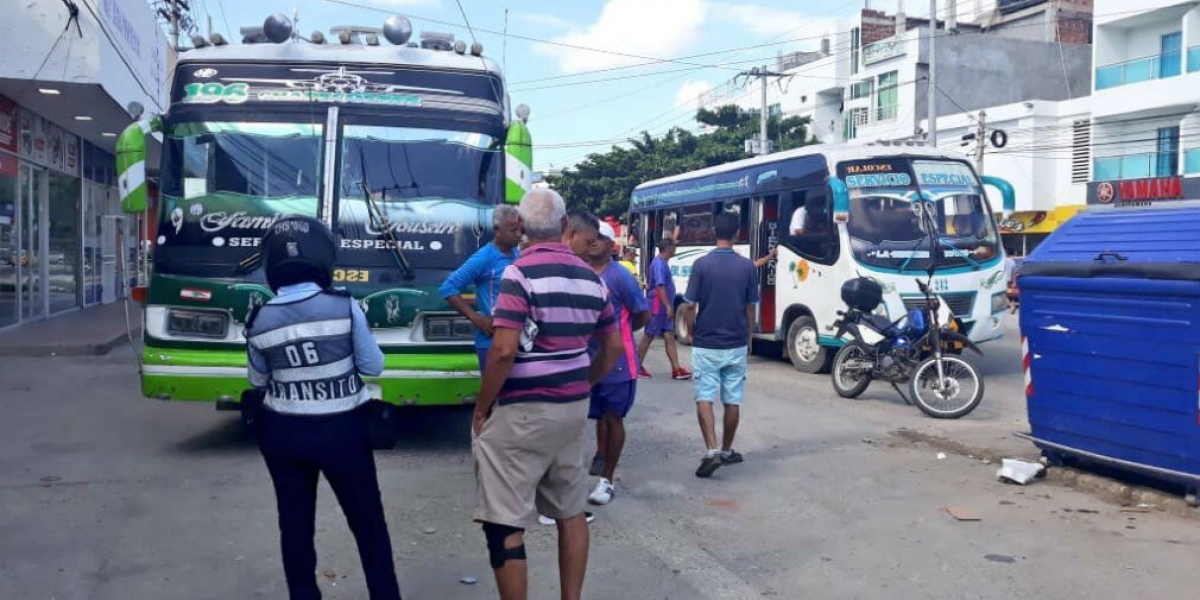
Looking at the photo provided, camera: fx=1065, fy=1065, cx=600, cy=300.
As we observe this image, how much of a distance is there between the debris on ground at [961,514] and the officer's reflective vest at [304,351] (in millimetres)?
3896

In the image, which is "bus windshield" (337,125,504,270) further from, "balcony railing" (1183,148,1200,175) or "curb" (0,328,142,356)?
"balcony railing" (1183,148,1200,175)

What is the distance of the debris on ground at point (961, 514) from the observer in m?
6.24

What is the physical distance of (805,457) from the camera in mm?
8141

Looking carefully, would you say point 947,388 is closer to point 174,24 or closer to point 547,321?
point 547,321

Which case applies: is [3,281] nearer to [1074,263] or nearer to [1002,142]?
[1074,263]

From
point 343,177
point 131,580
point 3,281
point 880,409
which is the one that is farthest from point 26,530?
point 3,281

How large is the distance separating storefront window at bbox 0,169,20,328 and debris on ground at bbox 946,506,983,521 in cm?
1501

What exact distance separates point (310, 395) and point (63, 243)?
19.2 meters

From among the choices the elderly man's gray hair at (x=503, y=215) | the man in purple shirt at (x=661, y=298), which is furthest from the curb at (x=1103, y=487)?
the elderly man's gray hair at (x=503, y=215)

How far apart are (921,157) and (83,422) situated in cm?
Answer: 968

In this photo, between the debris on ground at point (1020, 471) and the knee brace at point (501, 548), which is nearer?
the knee brace at point (501, 548)

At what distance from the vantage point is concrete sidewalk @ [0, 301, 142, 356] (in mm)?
14566

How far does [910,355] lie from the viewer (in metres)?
10.6

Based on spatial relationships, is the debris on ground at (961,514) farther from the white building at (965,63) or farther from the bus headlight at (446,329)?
the white building at (965,63)
